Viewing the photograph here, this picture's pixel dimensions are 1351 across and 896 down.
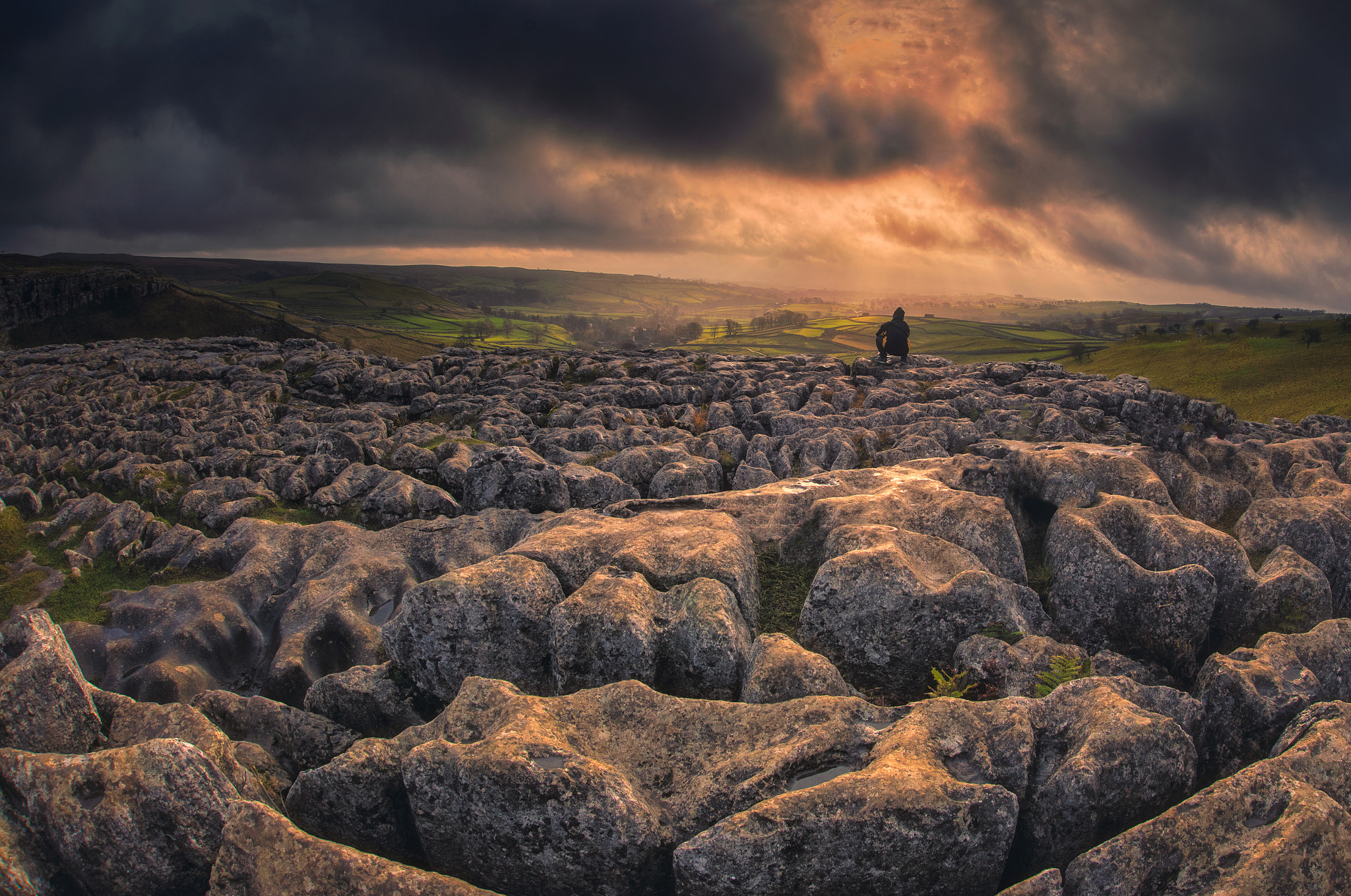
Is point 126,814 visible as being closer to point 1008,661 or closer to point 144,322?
point 1008,661

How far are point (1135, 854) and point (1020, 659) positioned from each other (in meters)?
5.08

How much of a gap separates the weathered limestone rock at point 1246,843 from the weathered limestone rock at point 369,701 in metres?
13.5

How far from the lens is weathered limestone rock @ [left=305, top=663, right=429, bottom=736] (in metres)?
14.5

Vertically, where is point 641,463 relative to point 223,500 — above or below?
above

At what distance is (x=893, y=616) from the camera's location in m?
14.1

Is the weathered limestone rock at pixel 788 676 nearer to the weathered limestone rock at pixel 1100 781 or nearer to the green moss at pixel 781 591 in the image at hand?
the green moss at pixel 781 591

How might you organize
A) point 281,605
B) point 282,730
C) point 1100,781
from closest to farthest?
point 1100,781
point 282,730
point 281,605

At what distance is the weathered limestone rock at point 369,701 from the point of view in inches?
571

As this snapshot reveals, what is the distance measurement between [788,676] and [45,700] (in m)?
13.2

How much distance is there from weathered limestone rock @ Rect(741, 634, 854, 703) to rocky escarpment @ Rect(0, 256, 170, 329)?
9492 inches

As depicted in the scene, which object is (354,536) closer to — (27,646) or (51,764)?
(27,646)

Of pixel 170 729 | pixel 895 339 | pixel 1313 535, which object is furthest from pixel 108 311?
pixel 1313 535

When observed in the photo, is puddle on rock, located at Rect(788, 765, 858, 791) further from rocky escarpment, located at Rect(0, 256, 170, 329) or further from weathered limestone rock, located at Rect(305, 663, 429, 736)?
rocky escarpment, located at Rect(0, 256, 170, 329)

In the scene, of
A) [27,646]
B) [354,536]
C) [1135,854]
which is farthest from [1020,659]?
[354,536]
